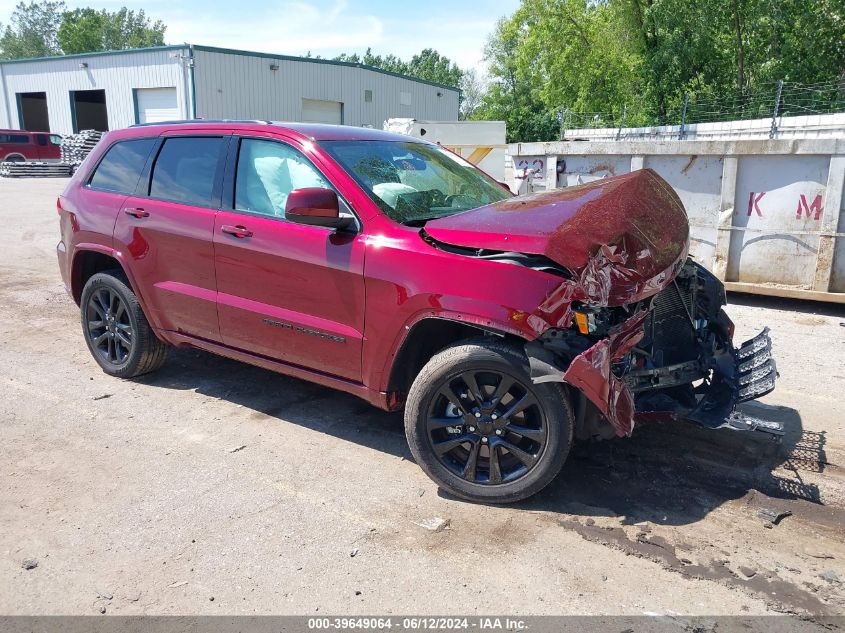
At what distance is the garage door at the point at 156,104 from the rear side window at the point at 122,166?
975 inches

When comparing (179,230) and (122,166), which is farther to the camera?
(122,166)

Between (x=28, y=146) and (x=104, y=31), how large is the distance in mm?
64745

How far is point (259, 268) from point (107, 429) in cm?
150

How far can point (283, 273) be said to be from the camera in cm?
410

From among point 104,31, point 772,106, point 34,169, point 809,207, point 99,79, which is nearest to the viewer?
point 809,207

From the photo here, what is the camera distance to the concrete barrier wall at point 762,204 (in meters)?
7.20

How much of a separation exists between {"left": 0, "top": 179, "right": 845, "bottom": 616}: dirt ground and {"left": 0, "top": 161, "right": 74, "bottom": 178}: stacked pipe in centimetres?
2785

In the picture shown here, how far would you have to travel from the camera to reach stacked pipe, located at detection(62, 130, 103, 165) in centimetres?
2972

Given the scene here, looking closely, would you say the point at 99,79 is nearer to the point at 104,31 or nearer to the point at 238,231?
the point at 238,231

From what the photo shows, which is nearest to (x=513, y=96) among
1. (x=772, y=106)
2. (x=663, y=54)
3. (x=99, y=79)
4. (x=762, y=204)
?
(x=663, y=54)

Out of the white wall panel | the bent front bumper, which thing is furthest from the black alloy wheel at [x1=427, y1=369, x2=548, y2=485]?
the white wall panel

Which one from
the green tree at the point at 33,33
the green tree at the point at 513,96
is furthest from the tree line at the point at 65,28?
the green tree at the point at 513,96

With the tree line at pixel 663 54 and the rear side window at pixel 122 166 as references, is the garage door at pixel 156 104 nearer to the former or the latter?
the tree line at pixel 663 54

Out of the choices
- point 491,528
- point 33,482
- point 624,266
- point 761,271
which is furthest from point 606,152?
point 33,482
